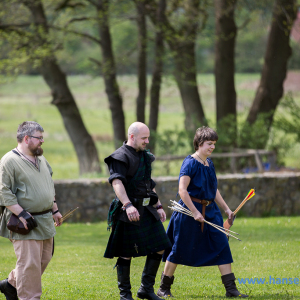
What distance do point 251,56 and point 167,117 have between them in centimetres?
1109

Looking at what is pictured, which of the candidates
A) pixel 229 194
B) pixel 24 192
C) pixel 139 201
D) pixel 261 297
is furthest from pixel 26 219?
pixel 229 194

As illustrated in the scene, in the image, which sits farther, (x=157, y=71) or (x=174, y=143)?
(x=157, y=71)

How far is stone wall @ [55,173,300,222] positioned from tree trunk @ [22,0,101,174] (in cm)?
541

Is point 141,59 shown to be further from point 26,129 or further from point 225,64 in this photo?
point 26,129

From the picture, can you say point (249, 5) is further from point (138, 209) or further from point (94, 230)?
point (138, 209)

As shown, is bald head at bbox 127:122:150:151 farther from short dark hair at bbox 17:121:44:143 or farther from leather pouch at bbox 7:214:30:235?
leather pouch at bbox 7:214:30:235

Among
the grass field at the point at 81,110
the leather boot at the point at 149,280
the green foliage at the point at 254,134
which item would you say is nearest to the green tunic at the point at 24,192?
the leather boot at the point at 149,280

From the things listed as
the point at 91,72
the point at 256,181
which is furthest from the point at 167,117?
the point at 256,181

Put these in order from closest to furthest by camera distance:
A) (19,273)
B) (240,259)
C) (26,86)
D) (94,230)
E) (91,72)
Answer: (19,273) → (240,259) → (94,230) → (91,72) → (26,86)

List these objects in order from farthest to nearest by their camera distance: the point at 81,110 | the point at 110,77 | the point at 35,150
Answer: the point at 81,110
the point at 110,77
the point at 35,150

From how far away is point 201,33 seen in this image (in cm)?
1557

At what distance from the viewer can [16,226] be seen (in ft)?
14.3

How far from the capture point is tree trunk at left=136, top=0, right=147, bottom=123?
15219 millimetres

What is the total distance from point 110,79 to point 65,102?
1642 millimetres
